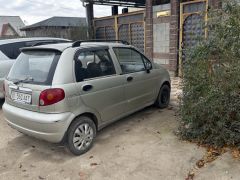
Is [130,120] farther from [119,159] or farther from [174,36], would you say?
[174,36]

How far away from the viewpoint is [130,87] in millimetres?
4504

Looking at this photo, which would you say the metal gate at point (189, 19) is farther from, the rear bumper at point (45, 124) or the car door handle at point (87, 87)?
the rear bumper at point (45, 124)

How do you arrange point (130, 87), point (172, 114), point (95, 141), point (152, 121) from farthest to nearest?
point (172, 114) < point (152, 121) < point (130, 87) < point (95, 141)

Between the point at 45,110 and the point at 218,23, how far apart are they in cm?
279

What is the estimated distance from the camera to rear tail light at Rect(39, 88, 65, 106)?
3.29 metres

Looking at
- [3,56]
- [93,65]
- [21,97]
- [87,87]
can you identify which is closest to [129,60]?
[93,65]

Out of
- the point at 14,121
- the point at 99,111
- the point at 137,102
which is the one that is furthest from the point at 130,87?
the point at 14,121

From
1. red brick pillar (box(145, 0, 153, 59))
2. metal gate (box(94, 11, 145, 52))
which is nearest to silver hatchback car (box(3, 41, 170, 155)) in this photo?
red brick pillar (box(145, 0, 153, 59))

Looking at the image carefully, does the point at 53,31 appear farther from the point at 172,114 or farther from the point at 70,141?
the point at 70,141

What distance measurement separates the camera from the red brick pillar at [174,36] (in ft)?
28.6

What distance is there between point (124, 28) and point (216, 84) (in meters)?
7.84

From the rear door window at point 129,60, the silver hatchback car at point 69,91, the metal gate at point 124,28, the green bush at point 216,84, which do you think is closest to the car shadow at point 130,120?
the silver hatchback car at point 69,91

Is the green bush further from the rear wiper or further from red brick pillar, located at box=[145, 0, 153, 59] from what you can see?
red brick pillar, located at box=[145, 0, 153, 59]

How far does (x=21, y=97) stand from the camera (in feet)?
11.9
